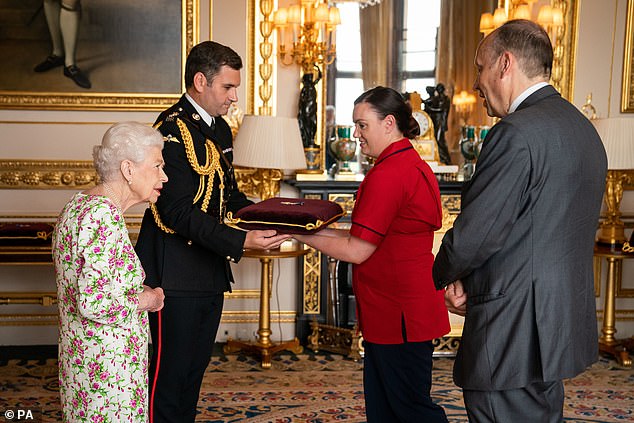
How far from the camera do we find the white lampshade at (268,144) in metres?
4.87

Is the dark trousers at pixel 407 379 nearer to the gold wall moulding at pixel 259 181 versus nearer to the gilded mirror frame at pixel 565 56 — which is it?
the gold wall moulding at pixel 259 181

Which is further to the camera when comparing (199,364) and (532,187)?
(199,364)

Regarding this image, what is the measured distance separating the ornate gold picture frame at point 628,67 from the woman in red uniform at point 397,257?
11.7ft

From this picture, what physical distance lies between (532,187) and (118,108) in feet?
13.3

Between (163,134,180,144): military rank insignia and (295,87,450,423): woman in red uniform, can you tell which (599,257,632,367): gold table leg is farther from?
(163,134,180,144): military rank insignia

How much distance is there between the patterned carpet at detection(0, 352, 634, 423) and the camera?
166 inches

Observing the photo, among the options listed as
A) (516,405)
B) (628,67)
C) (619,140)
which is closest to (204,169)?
(516,405)

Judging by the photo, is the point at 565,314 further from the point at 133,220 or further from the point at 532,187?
the point at 133,220

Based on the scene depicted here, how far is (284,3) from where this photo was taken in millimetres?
5586

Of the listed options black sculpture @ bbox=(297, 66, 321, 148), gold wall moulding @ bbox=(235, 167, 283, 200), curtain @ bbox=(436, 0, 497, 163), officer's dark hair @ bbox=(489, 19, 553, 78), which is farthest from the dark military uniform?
curtain @ bbox=(436, 0, 497, 163)

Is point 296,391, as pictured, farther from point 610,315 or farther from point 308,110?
point 610,315

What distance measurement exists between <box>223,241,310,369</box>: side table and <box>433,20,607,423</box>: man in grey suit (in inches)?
118

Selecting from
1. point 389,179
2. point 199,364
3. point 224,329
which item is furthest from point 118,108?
point 389,179

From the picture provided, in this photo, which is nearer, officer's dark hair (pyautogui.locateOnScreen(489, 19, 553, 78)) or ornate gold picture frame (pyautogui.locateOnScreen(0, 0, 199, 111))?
officer's dark hair (pyautogui.locateOnScreen(489, 19, 553, 78))
